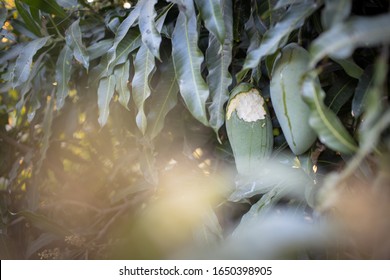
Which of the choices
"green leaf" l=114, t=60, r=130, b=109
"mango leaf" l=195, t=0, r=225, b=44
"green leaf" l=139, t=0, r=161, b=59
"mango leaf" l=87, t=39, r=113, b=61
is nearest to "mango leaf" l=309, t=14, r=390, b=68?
"mango leaf" l=195, t=0, r=225, b=44

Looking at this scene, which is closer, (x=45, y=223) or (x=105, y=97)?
(x=105, y=97)

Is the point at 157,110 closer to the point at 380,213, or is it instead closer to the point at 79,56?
the point at 79,56

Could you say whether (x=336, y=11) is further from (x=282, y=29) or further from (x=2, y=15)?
(x=2, y=15)

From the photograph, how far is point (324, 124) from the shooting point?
0.55 meters

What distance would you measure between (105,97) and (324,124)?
18.0 inches

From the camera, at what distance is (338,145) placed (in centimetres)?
56

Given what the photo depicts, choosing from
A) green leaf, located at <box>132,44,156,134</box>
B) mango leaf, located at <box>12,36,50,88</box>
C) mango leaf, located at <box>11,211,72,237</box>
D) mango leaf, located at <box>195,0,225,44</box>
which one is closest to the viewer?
mango leaf, located at <box>195,0,225,44</box>

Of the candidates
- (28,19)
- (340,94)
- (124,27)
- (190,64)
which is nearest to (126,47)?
(124,27)

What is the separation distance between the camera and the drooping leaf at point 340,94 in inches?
29.7

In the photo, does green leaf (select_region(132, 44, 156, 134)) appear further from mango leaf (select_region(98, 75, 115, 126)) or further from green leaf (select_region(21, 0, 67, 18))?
green leaf (select_region(21, 0, 67, 18))

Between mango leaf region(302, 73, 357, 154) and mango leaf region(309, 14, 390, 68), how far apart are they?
8 centimetres

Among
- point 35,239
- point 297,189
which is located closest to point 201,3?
point 297,189

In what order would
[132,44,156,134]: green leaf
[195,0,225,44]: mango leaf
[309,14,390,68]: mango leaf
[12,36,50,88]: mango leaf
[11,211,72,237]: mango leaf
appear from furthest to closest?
[11,211,72,237]: mango leaf < [12,36,50,88]: mango leaf < [132,44,156,134]: green leaf < [195,0,225,44]: mango leaf < [309,14,390,68]: mango leaf

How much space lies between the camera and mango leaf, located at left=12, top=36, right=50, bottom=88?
92 centimetres
